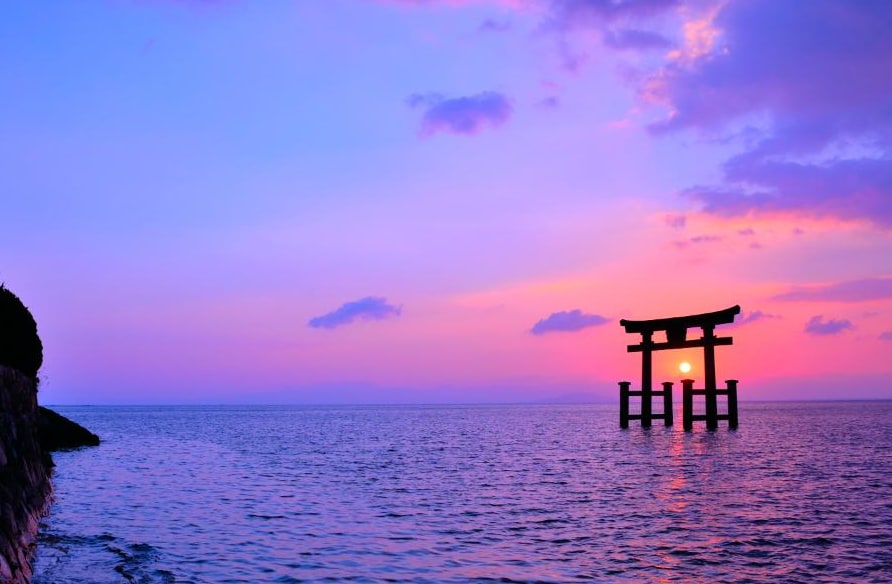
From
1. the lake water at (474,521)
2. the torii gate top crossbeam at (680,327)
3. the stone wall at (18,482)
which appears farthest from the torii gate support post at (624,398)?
the stone wall at (18,482)

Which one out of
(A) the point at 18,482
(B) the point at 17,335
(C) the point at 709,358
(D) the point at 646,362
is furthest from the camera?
(D) the point at 646,362

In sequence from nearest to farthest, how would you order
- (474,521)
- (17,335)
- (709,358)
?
1. (474,521)
2. (17,335)
3. (709,358)

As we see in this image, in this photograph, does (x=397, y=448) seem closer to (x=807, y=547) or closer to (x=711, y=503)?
(x=711, y=503)

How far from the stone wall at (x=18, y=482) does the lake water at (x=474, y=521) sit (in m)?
0.57

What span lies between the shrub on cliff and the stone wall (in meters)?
0.81

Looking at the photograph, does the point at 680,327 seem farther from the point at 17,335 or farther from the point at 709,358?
the point at 17,335

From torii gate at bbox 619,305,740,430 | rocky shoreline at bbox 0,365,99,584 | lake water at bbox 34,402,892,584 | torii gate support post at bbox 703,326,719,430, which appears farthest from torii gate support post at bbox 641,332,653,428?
rocky shoreline at bbox 0,365,99,584

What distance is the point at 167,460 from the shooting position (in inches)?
1414

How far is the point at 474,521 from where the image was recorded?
17.6 m

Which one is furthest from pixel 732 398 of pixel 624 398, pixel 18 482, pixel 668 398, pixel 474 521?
pixel 18 482

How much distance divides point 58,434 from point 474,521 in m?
32.3

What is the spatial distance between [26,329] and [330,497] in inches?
422

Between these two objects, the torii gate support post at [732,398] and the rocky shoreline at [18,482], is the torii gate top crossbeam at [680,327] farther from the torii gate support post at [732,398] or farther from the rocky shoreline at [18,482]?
the rocky shoreline at [18,482]

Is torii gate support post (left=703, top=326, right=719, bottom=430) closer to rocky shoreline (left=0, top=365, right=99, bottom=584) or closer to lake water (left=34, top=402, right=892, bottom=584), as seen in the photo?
lake water (left=34, top=402, right=892, bottom=584)
